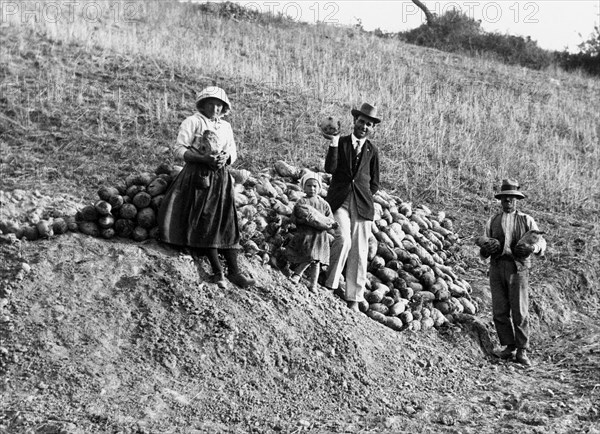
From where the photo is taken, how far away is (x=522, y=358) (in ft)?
21.1

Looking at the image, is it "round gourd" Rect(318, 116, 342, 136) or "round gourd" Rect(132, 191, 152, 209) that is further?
"round gourd" Rect(318, 116, 342, 136)

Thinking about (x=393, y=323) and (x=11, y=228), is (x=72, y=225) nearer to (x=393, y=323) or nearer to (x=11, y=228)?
(x=11, y=228)

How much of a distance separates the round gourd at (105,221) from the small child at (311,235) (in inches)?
54.2

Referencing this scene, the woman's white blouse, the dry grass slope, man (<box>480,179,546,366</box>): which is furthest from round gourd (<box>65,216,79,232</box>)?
man (<box>480,179,546,366</box>)

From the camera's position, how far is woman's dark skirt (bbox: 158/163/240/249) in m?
5.19

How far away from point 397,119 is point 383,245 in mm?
4877

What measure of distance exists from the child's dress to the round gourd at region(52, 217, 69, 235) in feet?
5.52

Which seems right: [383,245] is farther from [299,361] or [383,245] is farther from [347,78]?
[347,78]

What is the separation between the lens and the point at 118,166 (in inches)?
306

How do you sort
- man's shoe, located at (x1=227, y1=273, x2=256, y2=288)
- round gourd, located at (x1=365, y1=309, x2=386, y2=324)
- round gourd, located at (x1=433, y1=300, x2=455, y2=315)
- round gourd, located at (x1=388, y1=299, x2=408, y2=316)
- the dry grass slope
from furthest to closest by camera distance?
the dry grass slope
round gourd, located at (x1=433, y1=300, x2=455, y2=315)
round gourd, located at (x1=388, y1=299, x2=408, y2=316)
round gourd, located at (x1=365, y1=309, x2=386, y2=324)
man's shoe, located at (x1=227, y1=273, x2=256, y2=288)

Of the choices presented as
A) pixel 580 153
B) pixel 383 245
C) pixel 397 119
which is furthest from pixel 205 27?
pixel 383 245

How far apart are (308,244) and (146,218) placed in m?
1.24

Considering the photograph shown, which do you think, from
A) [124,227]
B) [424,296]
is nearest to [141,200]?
[124,227]

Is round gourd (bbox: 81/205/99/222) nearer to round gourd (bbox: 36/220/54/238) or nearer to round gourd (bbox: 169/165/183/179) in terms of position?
round gourd (bbox: 36/220/54/238)
